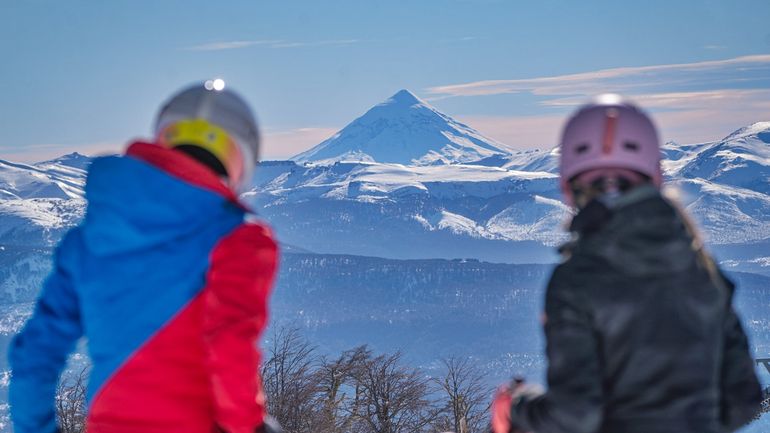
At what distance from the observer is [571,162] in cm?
443

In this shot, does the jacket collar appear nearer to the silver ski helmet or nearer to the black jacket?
the silver ski helmet

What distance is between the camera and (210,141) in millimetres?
4762

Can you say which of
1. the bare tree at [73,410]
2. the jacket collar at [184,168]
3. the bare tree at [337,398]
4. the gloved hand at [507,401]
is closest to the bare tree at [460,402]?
the bare tree at [337,398]

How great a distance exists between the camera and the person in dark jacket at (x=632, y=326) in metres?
4.06

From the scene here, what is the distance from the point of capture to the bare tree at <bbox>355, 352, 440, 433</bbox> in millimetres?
48656

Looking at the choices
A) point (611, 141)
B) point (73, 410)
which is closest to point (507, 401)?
point (611, 141)

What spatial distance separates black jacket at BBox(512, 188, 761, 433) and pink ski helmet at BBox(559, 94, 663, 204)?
23cm

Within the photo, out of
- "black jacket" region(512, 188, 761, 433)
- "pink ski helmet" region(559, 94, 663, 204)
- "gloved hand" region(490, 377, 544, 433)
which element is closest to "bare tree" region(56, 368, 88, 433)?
"gloved hand" region(490, 377, 544, 433)

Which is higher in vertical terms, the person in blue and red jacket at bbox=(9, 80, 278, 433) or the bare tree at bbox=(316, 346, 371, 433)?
the bare tree at bbox=(316, 346, 371, 433)

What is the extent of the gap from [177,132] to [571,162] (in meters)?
2.01

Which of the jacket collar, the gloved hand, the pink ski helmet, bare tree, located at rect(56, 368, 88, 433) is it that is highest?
bare tree, located at rect(56, 368, 88, 433)

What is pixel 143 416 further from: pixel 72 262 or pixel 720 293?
pixel 720 293

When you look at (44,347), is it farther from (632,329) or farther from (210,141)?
(632,329)

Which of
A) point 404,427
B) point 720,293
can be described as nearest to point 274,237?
point 720,293
